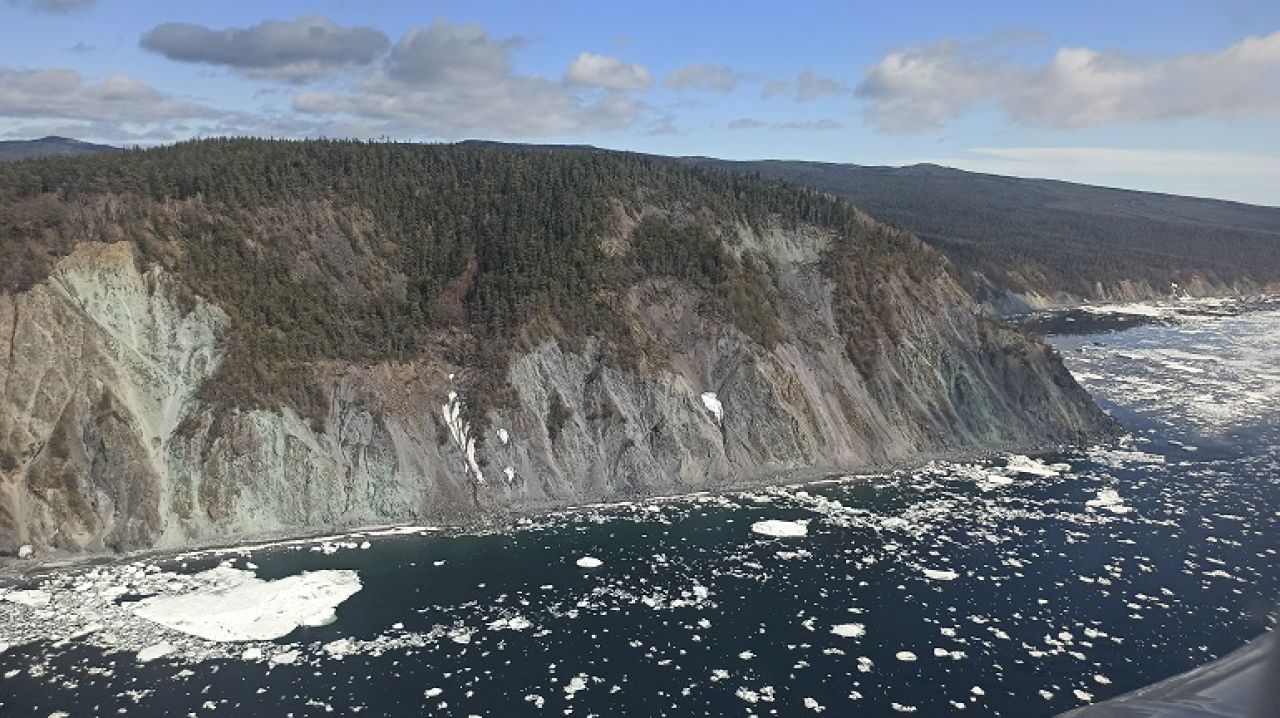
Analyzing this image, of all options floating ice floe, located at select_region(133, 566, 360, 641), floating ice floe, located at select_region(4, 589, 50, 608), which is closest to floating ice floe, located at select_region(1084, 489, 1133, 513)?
floating ice floe, located at select_region(133, 566, 360, 641)

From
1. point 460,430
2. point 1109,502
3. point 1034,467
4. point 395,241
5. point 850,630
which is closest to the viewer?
point 850,630

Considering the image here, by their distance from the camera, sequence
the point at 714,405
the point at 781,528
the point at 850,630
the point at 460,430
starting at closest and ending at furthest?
the point at 850,630 < the point at 781,528 < the point at 460,430 < the point at 714,405

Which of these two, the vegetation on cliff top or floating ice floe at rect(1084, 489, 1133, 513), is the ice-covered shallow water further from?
the vegetation on cliff top

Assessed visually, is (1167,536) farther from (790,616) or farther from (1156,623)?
(790,616)

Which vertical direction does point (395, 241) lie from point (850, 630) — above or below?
above

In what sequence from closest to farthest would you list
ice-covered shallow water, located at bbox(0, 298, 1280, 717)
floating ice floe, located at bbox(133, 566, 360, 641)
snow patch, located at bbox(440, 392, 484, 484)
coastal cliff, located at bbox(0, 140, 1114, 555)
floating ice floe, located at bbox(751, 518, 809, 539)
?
ice-covered shallow water, located at bbox(0, 298, 1280, 717) → floating ice floe, located at bbox(133, 566, 360, 641) → coastal cliff, located at bbox(0, 140, 1114, 555) → floating ice floe, located at bbox(751, 518, 809, 539) → snow patch, located at bbox(440, 392, 484, 484)

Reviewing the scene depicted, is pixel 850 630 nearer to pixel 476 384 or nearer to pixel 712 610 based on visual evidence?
pixel 712 610

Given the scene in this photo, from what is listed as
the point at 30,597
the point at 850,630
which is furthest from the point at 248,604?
the point at 850,630
